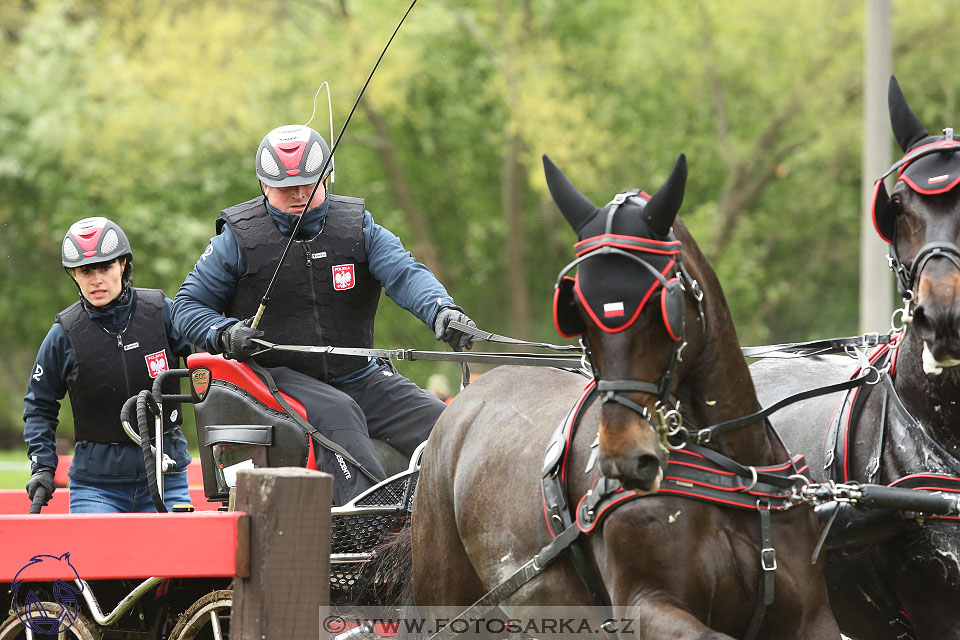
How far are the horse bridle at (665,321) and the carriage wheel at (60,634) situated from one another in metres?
2.70

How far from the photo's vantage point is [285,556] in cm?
335

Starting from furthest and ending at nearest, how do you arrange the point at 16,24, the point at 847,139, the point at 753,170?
the point at 16,24
the point at 753,170
the point at 847,139

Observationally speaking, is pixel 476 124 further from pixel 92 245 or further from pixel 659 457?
pixel 659 457

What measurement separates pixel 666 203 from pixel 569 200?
32 cm

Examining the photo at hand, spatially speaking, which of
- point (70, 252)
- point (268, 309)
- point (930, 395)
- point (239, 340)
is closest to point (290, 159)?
point (268, 309)

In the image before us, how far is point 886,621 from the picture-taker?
4.21m

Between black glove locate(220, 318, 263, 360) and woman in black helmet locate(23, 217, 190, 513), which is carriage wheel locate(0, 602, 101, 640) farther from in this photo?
black glove locate(220, 318, 263, 360)

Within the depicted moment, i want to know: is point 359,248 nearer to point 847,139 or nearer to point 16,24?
point 847,139

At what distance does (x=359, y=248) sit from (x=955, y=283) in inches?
112

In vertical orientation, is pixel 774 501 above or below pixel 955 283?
below

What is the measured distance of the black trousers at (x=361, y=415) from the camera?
17.0 ft

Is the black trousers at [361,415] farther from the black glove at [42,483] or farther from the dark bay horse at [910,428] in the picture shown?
the dark bay horse at [910,428]

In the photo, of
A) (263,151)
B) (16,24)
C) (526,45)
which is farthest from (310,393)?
(16,24)

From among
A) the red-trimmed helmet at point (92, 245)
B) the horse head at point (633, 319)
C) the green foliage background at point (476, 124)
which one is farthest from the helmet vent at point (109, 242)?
the green foliage background at point (476, 124)
